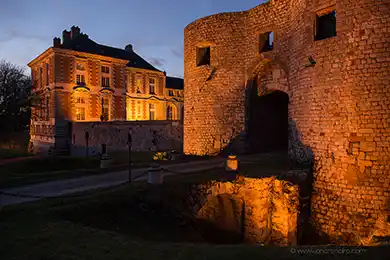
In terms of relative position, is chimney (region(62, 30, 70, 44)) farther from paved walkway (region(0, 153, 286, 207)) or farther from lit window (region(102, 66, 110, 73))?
paved walkway (region(0, 153, 286, 207))

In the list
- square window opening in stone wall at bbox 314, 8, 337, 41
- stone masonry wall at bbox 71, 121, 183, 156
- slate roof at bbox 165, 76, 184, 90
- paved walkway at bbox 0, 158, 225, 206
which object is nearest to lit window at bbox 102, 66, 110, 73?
stone masonry wall at bbox 71, 121, 183, 156

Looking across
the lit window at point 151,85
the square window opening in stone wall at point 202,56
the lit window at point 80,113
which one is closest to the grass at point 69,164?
the square window opening in stone wall at point 202,56

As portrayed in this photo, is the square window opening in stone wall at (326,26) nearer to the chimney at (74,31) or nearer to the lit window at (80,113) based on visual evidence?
the lit window at (80,113)

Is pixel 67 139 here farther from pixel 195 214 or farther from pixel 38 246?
pixel 38 246

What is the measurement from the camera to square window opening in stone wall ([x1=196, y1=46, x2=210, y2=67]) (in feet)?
52.8

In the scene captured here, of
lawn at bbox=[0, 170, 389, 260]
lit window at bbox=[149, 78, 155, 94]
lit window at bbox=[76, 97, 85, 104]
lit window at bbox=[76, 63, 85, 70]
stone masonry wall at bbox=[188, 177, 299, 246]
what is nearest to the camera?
lawn at bbox=[0, 170, 389, 260]

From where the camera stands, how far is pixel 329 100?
29.3 ft

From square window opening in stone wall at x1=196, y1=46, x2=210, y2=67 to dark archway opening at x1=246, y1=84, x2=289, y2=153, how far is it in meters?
3.68

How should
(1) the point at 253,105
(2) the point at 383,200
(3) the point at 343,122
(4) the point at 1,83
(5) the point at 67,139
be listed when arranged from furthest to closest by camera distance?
(5) the point at 67,139 → (4) the point at 1,83 → (1) the point at 253,105 → (3) the point at 343,122 → (2) the point at 383,200

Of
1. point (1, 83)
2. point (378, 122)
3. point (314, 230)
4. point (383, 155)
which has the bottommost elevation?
point (314, 230)

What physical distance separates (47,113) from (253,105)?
23010 mm

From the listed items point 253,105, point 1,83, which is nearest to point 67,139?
point 1,83

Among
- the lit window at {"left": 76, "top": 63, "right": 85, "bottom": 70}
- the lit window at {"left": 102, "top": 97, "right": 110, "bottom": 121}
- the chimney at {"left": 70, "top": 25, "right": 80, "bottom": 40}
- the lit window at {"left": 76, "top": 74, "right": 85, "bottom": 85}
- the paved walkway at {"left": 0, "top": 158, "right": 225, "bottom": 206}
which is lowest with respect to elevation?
the paved walkway at {"left": 0, "top": 158, "right": 225, "bottom": 206}

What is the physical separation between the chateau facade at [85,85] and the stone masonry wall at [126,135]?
2657 mm
